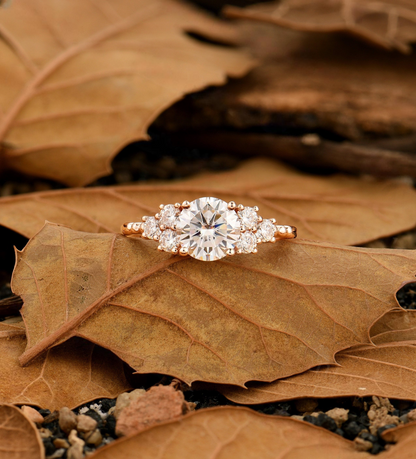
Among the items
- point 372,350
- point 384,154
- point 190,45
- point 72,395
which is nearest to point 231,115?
point 190,45

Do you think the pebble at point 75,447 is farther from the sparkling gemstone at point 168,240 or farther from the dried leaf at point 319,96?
the dried leaf at point 319,96

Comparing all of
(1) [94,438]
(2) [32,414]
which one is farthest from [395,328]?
(2) [32,414]

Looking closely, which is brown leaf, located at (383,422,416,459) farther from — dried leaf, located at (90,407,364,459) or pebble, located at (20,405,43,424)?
pebble, located at (20,405,43,424)

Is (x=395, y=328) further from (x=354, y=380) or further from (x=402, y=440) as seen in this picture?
(x=402, y=440)

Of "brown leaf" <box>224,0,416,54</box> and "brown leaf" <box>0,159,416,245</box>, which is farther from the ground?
"brown leaf" <box>224,0,416,54</box>

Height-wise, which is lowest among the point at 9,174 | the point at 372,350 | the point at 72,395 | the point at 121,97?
the point at 72,395

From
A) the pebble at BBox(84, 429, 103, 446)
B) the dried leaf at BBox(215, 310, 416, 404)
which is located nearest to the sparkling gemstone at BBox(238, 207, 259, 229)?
the dried leaf at BBox(215, 310, 416, 404)

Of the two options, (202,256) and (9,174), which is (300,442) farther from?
(9,174)
